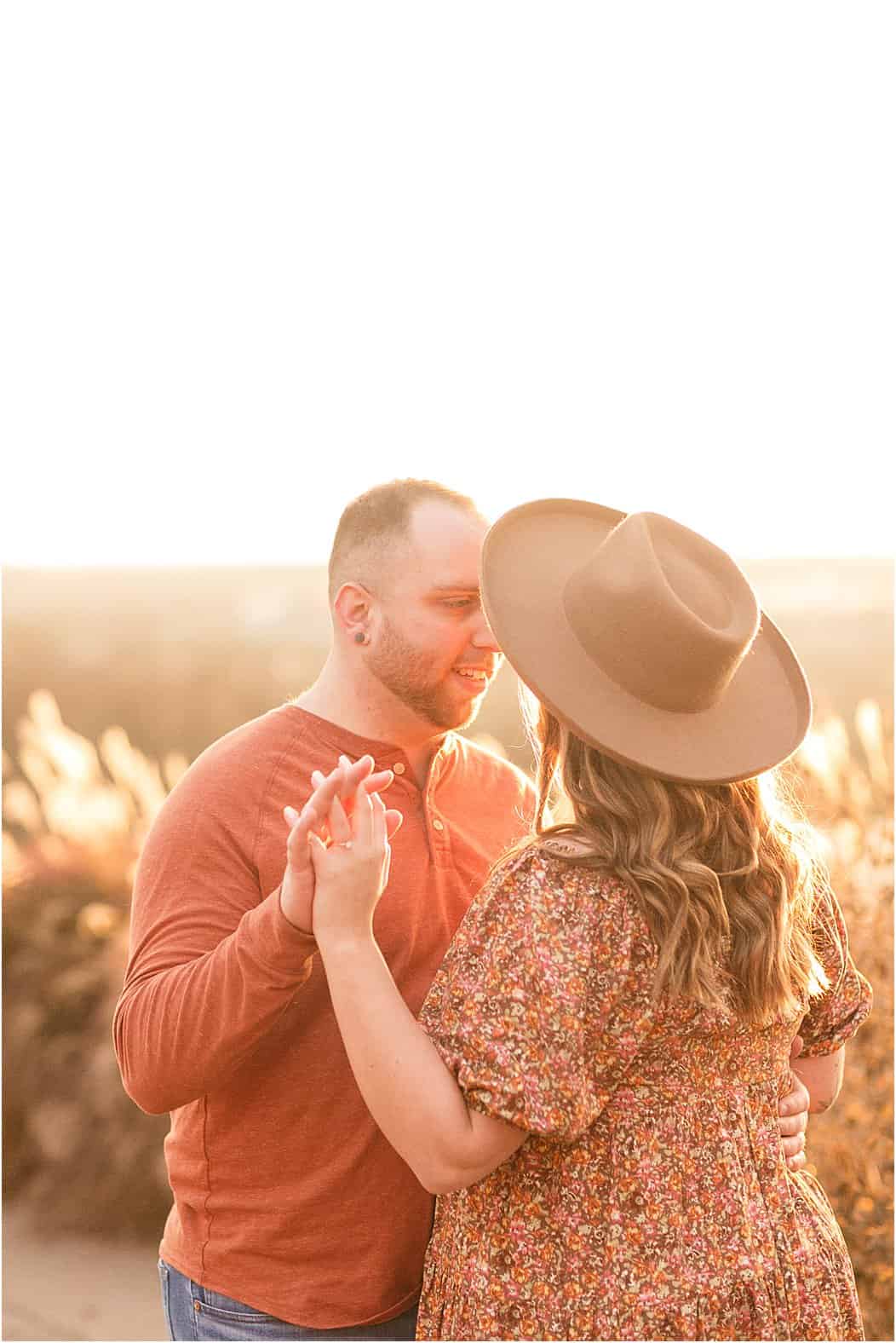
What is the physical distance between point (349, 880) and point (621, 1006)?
443mm

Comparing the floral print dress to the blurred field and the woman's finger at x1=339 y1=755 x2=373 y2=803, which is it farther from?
the blurred field

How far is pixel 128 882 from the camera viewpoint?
18.1ft

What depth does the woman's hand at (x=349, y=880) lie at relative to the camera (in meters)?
2.05

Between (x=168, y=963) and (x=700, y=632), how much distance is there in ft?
3.54

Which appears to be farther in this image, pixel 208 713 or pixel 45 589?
pixel 45 589

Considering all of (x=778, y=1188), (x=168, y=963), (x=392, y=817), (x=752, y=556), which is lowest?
(x=752, y=556)

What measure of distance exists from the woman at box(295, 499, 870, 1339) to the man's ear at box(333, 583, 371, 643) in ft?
1.68

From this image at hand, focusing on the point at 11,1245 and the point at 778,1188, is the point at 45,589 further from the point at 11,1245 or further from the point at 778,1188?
the point at 778,1188

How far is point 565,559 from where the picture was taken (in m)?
2.40

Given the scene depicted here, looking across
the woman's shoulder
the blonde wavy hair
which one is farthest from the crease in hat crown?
the woman's shoulder

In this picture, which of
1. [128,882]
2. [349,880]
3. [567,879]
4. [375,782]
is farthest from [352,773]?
[128,882]

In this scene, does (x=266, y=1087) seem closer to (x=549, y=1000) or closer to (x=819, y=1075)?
(x=549, y=1000)

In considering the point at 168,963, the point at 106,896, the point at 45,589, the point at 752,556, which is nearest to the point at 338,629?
the point at 168,963

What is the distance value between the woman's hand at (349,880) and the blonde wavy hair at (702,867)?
251mm
